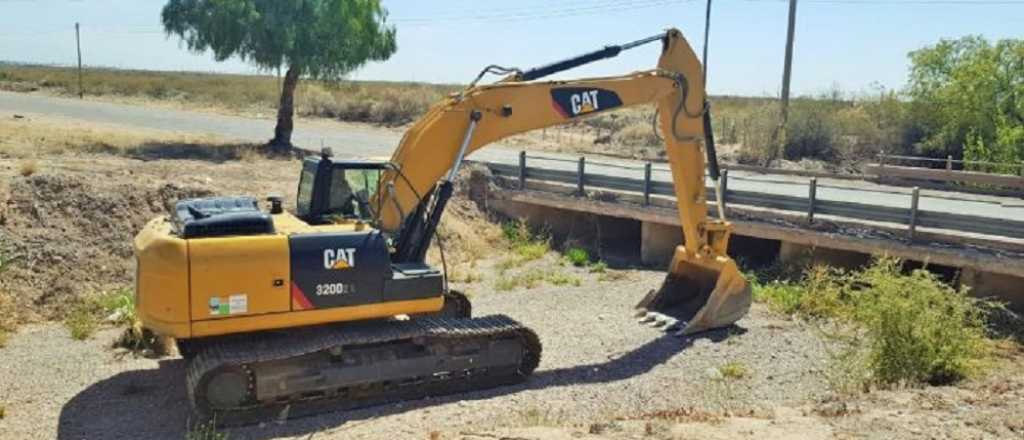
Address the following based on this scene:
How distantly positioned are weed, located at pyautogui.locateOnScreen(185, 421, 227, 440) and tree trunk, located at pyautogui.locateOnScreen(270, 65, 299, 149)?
57.5 ft

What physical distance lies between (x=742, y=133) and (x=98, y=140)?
21.2 meters

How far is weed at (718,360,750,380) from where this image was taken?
35.8 ft

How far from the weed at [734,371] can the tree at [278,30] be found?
16.6m

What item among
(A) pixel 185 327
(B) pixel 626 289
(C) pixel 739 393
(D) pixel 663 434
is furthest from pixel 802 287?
(A) pixel 185 327

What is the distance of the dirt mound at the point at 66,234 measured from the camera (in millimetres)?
13258

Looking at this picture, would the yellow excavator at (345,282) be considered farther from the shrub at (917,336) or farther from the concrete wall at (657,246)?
the concrete wall at (657,246)

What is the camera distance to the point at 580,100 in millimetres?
11602

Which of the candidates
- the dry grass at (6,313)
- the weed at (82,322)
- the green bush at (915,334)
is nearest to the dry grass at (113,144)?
the dry grass at (6,313)

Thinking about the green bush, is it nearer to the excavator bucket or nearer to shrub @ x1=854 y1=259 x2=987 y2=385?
shrub @ x1=854 y1=259 x2=987 y2=385

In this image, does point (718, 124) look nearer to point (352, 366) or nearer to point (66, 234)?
point (66, 234)

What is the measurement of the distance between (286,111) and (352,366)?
17438 millimetres

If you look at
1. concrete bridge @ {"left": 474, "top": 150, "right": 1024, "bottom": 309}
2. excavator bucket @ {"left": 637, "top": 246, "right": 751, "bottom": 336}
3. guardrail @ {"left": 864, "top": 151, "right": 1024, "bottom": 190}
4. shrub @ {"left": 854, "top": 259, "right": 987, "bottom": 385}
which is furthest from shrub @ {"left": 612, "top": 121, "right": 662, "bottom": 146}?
shrub @ {"left": 854, "top": 259, "right": 987, "bottom": 385}

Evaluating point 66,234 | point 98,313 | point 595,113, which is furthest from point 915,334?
point 66,234

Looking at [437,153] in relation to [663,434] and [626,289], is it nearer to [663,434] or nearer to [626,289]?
A: [663,434]
